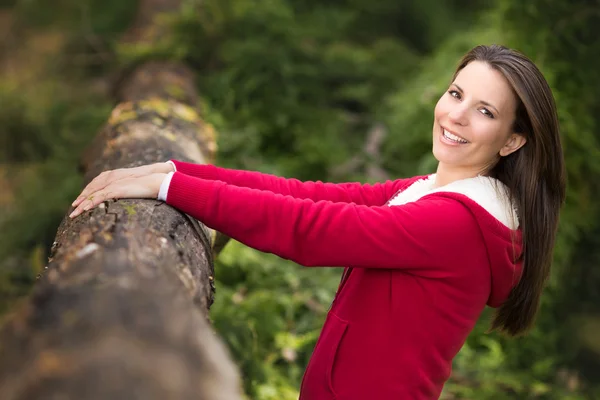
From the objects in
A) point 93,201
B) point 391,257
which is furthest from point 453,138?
point 93,201

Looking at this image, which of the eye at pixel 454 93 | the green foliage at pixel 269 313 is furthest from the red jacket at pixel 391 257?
the green foliage at pixel 269 313

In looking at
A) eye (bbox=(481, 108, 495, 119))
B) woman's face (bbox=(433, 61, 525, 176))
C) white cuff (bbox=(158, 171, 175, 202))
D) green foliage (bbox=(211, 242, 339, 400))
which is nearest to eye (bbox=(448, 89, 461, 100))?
woman's face (bbox=(433, 61, 525, 176))

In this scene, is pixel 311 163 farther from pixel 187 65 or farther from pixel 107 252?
pixel 107 252

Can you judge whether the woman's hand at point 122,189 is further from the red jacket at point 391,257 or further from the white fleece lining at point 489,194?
the white fleece lining at point 489,194

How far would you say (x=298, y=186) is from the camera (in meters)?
2.57

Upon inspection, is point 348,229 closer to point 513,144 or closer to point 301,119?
point 513,144

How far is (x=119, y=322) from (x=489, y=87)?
147 centimetres

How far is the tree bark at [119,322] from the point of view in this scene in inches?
48.1

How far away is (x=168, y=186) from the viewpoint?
2211 millimetres

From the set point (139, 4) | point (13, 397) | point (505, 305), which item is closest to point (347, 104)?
point (139, 4)

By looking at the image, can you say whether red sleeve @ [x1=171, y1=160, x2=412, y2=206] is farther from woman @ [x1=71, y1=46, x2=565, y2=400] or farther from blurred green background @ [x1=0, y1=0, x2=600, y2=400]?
blurred green background @ [x1=0, y1=0, x2=600, y2=400]

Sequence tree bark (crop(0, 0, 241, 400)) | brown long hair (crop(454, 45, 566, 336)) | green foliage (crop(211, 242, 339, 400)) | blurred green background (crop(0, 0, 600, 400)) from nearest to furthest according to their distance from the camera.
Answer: tree bark (crop(0, 0, 241, 400)), brown long hair (crop(454, 45, 566, 336)), green foliage (crop(211, 242, 339, 400)), blurred green background (crop(0, 0, 600, 400))

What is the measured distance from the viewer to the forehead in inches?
87.0

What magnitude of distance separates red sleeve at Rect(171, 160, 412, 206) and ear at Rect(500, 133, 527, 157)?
17.2 inches
